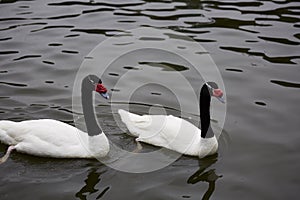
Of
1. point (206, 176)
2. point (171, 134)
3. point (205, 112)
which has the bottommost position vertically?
point (206, 176)

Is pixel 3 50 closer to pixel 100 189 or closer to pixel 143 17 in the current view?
pixel 143 17

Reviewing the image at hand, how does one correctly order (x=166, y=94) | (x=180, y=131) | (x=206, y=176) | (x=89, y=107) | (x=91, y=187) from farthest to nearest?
(x=166, y=94)
(x=180, y=131)
(x=89, y=107)
(x=206, y=176)
(x=91, y=187)

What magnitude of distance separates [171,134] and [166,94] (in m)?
2.11

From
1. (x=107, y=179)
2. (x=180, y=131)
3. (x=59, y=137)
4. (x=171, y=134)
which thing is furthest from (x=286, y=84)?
(x=59, y=137)

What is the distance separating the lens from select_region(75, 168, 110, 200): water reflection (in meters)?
6.66

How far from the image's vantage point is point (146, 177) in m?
7.02

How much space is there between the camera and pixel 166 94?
960 cm

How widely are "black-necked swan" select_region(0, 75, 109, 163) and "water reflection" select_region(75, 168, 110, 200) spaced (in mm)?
373

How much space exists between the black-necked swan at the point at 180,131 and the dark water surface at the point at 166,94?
18 cm

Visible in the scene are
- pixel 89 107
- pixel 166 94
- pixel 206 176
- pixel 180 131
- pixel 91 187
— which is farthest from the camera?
pixel 166 94

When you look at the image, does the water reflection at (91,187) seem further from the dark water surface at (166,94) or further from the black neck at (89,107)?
the black neck at (89,107)

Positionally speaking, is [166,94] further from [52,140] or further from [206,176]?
[52,140]

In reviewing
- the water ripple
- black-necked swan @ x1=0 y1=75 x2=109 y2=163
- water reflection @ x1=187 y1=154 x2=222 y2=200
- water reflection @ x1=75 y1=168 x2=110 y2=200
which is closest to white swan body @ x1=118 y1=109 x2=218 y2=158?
water reflection @ x1=187 y1=154 x2=222 y2=200

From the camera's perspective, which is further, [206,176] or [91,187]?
[206,176]
